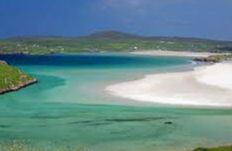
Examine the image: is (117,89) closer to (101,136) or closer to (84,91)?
A: (84,91)

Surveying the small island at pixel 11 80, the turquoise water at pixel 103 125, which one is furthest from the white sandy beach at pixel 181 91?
the small island at pixel 11 80

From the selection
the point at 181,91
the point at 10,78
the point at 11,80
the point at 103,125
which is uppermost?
the point at 10,78

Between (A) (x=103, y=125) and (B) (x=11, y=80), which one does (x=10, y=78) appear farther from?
(A) (x=103, y=125)

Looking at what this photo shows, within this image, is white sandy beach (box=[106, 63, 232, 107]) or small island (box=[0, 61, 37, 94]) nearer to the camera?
white sandy beach (box=[106, 63, 232, 107])

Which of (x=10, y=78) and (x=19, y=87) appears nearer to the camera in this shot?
(x=19, y=87)

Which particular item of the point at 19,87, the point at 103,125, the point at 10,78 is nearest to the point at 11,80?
the point at 10,78

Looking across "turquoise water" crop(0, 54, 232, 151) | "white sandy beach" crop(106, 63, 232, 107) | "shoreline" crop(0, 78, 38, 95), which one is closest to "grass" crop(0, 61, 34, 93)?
"shoreline" crop(0, 78, 38, 95)

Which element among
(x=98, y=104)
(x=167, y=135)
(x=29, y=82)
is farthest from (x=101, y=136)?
(x=29, y=82)

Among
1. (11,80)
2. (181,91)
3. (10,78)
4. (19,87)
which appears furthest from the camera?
(11,80)

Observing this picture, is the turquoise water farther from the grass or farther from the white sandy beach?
the grass
